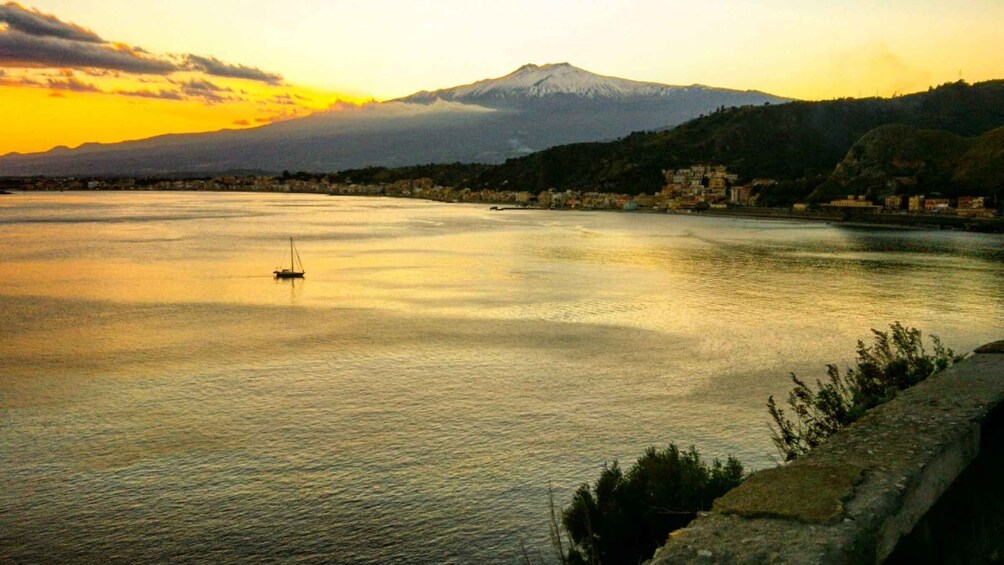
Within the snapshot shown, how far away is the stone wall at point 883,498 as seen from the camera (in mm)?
3375

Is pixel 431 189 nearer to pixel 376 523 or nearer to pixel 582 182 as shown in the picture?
pixel 582 182

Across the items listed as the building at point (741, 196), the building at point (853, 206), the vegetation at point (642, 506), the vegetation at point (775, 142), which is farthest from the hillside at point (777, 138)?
the vegetation at point (642, 506)

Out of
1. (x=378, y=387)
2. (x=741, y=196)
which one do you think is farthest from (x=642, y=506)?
(x=741, y=196)

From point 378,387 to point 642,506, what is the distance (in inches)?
315

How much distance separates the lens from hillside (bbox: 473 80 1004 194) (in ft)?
350

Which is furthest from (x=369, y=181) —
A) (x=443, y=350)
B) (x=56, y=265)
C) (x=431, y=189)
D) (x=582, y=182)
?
(x=443, y=350)

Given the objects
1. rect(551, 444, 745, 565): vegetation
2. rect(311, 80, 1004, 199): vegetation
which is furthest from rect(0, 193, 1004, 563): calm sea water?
Result: rect(311, 80, 1004, 199): vegetation

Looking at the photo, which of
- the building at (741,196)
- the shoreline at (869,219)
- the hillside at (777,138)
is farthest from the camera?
the hillside at (777,138)

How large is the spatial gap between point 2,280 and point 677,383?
27.4 metres

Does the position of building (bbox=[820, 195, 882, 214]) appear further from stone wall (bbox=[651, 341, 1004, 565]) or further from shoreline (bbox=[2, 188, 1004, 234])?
stone wall (bbox=[651, 341, 1004, 565])

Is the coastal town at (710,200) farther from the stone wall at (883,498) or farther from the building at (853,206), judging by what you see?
the stone wall at (883,498)

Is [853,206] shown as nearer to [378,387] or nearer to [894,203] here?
[894,203]

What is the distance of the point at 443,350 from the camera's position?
17.1 m

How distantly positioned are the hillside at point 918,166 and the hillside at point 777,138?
7772 mm
